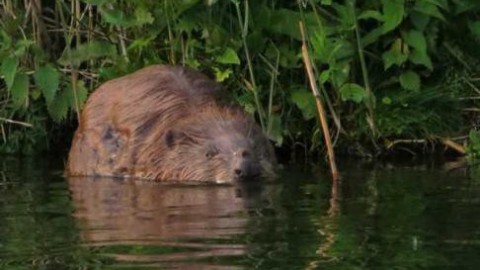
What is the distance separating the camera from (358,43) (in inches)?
338

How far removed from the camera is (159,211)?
671 centimetres

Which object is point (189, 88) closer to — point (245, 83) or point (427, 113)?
point (245, 83)

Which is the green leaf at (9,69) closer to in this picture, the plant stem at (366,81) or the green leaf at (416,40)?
the plant stem at (366,81)

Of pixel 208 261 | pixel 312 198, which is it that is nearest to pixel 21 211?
pixel 312 198

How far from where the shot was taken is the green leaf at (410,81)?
880 centimetres

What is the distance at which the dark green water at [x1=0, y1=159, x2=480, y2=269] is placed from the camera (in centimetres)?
529

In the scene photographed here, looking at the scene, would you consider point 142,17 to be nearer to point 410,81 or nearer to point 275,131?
point 275,131

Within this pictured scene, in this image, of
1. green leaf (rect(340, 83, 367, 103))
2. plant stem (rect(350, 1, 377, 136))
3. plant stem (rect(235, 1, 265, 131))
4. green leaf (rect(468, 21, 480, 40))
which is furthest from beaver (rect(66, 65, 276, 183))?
green leaf (rect(468, 21, 480, 40))

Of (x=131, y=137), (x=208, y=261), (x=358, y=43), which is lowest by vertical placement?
(x=208, y=261)

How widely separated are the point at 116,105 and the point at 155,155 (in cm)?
41

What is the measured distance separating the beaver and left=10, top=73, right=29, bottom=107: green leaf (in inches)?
18.2

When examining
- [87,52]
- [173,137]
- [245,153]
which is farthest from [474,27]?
[87,52]

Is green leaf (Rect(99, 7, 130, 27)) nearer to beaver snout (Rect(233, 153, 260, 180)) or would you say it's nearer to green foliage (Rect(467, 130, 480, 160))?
beaver snout (Rect(233, 153, 260, 180))

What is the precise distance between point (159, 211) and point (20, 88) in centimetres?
257
